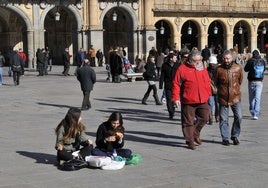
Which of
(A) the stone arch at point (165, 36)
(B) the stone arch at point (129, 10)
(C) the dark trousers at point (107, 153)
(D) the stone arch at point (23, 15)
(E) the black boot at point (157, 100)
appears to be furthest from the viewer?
(A) the stone arch at point (165, 36)

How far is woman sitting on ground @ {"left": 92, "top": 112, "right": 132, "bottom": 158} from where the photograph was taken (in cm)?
850

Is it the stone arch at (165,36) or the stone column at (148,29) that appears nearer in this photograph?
the stone column at (148,29)

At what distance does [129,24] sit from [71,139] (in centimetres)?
3374

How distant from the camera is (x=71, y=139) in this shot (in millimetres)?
8531

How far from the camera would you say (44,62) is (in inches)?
1235

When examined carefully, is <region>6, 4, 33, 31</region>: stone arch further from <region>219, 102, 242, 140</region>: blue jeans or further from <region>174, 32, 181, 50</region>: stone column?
<region>219, 102, 242, 140</region>: blue jeans

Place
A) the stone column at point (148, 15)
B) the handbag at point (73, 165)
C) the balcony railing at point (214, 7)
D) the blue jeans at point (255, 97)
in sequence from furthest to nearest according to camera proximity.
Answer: the balcony railing at point (214, 7)
the stone column at point (148, 15)
the blue jeans at point (255, 97)
the handbag at point (73, 165)

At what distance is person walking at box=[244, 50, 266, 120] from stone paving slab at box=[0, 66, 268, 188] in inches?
12.9

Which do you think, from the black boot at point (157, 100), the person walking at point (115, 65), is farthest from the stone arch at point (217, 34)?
the black boot at point (157, 100)

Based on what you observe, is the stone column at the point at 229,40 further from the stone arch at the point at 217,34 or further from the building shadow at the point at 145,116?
the building shadow at the point at 145,116

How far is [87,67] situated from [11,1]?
71.3 ft

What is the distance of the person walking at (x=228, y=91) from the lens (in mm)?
10055

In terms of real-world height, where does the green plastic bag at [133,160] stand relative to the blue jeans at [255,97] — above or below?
below

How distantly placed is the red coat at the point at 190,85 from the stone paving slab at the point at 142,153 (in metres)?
0.87
